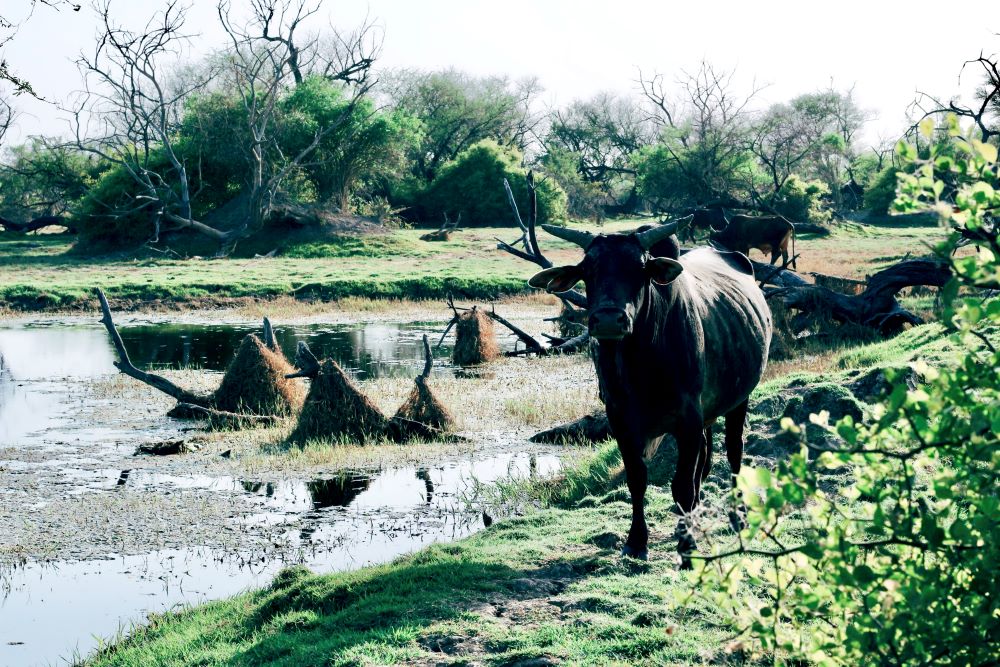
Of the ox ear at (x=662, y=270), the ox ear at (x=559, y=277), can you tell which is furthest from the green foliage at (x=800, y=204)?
the ox ear at (x=662, y=270)

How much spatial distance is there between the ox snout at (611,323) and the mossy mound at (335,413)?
7691mm

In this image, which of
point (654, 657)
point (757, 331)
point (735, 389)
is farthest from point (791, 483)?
point (757, 331)

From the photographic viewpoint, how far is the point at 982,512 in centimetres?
279

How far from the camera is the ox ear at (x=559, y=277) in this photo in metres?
6.89

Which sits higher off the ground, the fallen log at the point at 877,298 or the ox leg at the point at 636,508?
the fallen log at the point at 877,298

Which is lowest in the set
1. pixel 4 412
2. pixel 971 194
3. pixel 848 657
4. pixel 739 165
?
pixel 4 412

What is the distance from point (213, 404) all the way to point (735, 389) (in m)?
9.63

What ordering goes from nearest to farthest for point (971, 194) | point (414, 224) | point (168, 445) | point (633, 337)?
point (971, 194), point (633, 337), point (168, 445), point (414, 224)

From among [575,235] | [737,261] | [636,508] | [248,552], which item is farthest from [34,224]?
[636,508]

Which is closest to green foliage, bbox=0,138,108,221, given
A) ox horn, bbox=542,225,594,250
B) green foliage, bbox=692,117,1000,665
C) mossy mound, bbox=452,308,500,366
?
mossy mound, bbox=452,308,500,366

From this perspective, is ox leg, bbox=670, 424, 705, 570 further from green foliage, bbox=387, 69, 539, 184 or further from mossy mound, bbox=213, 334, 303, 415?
green foliage, bbox=387, 69, 539, 184

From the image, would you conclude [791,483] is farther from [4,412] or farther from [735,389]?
[4,412]

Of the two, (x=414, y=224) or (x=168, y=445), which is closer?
(x=168, y=445)

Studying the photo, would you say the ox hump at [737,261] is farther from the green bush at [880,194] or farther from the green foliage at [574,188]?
the green foliage at [574,188]
